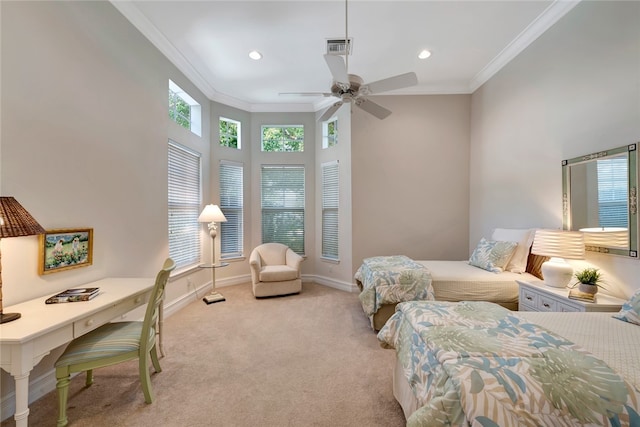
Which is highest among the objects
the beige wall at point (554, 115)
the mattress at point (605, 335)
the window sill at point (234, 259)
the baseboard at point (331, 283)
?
the beige wall at point (554, 115)

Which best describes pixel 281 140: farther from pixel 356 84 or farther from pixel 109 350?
pixel 109 350

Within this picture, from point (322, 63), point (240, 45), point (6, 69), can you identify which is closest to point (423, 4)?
point (322, 63)

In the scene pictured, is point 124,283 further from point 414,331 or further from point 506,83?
point 506,83

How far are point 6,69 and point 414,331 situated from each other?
313 cm

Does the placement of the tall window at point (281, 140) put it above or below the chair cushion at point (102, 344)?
above

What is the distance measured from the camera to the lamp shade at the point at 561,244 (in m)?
2.11

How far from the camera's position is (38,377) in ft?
6.00

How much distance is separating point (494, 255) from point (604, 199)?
1095mm

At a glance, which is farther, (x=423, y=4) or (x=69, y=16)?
(x=423, y=4)

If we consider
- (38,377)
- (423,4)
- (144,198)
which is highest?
(423,4)

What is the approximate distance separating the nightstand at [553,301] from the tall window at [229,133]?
4830mm

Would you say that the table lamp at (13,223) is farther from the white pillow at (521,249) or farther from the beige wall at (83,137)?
the white pillow at (521,249)

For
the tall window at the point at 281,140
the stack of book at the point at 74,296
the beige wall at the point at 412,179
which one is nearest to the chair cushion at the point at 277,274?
the beige wall at the point at 412,179

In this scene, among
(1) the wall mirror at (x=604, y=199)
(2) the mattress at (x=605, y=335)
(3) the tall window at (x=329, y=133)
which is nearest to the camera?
(2) the mattress at (x=605, y=335)
